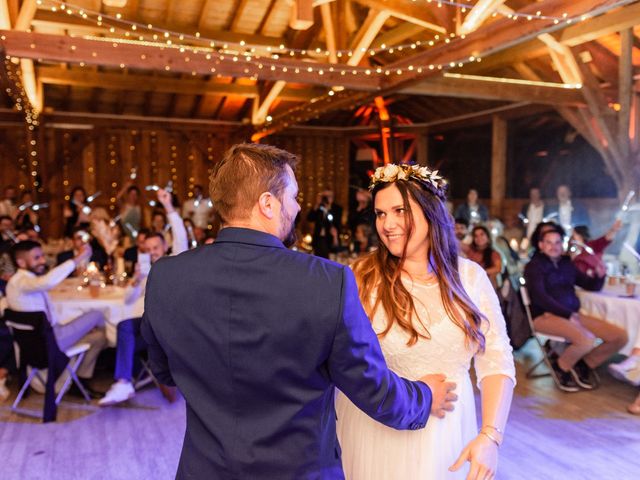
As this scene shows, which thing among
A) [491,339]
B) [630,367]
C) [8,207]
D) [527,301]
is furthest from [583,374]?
[8,207]

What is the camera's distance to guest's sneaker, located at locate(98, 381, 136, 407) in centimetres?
416

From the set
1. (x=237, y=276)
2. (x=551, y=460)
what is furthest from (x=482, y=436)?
(x=551, y=460)

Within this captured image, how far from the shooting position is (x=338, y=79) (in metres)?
7.42

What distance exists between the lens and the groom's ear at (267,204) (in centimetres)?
120

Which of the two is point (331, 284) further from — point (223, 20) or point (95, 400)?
point (223, 20)

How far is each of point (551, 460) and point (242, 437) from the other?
283 centimetres

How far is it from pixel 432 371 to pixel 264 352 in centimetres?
68

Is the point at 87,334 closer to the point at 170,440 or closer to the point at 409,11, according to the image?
the point at 170,440

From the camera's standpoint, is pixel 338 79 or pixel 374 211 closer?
pixel 374 211

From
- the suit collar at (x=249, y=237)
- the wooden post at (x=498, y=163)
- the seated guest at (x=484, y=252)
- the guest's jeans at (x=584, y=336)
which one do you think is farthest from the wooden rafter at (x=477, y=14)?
the wooden post at (x=498, y=163)

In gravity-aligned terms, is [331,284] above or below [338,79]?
below

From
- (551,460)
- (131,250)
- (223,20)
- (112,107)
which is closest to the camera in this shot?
(551,460)

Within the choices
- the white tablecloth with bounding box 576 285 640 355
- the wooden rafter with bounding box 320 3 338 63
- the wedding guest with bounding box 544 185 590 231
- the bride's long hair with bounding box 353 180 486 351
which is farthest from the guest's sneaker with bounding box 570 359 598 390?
the wooden rafter with bounding box 320 3 338 63

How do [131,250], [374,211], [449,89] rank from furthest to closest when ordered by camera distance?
1. [449,89]
2. [131,250]
3. [374,211]
